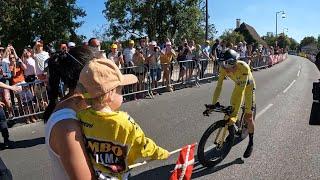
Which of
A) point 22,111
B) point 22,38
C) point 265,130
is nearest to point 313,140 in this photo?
point 265,130

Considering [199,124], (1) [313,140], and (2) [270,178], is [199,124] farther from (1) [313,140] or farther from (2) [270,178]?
(2) [270,178]

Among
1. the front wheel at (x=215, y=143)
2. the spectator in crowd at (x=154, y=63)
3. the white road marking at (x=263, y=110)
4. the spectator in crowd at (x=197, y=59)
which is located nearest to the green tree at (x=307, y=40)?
the spectator in crowd at (x=197, y=59)

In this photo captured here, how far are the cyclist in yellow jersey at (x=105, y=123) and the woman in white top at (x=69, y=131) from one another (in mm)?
79

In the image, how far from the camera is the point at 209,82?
20.4 meters

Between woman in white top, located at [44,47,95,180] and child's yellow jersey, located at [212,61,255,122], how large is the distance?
15.6 feet

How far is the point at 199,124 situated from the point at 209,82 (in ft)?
32.8

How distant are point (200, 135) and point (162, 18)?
33.6m

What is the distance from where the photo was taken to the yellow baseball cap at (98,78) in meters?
2.32

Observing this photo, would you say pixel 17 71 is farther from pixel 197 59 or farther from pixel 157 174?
pixel 197 59

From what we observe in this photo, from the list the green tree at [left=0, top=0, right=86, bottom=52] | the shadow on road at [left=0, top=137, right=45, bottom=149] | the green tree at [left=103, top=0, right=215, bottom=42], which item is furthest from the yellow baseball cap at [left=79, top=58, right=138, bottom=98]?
the green tree at [left=103, top=0, right=215, bottom=42]

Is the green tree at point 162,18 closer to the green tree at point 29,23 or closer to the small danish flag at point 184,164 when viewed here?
the green tree at point 29,23

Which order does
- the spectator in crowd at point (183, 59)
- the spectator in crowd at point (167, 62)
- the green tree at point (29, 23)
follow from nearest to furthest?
1. the spectator in crowd at point (167, 62)
2. the spectator in crowd at point (183, 59)
3. the green tree at point (29, 23)

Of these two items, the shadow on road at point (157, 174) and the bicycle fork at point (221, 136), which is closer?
the shadow on road at point (157, 174)

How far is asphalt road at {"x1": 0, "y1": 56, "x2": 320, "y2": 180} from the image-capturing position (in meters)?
6.85
